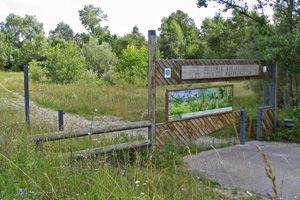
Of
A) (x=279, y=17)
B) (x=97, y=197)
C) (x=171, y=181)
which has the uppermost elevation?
(x=279, y=17)

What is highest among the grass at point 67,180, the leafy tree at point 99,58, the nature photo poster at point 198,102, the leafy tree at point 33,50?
the leafy tree at point 33,50

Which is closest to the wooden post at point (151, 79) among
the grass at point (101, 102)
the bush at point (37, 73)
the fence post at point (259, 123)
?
the fence post at point (259, 123)

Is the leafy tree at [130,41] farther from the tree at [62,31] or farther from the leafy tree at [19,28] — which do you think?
the tree at [62,31]

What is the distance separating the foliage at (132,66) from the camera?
3697 cm

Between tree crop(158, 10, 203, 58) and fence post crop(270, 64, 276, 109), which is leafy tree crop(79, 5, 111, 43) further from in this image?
fence post crop(270, 64, 276, 109)

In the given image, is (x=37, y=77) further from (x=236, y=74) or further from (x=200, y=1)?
(x=236, y=74)

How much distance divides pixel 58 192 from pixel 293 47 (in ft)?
27.0

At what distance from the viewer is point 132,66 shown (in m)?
38.4

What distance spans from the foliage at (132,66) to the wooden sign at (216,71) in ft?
88.2

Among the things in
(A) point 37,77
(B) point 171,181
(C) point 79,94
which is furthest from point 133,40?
(B) point 171,181

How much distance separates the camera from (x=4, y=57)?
63.1 m

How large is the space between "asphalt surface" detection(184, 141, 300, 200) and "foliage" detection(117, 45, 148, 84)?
28022 millimetres

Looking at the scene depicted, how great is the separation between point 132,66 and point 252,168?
1268 inches

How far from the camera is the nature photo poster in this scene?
732 cm
